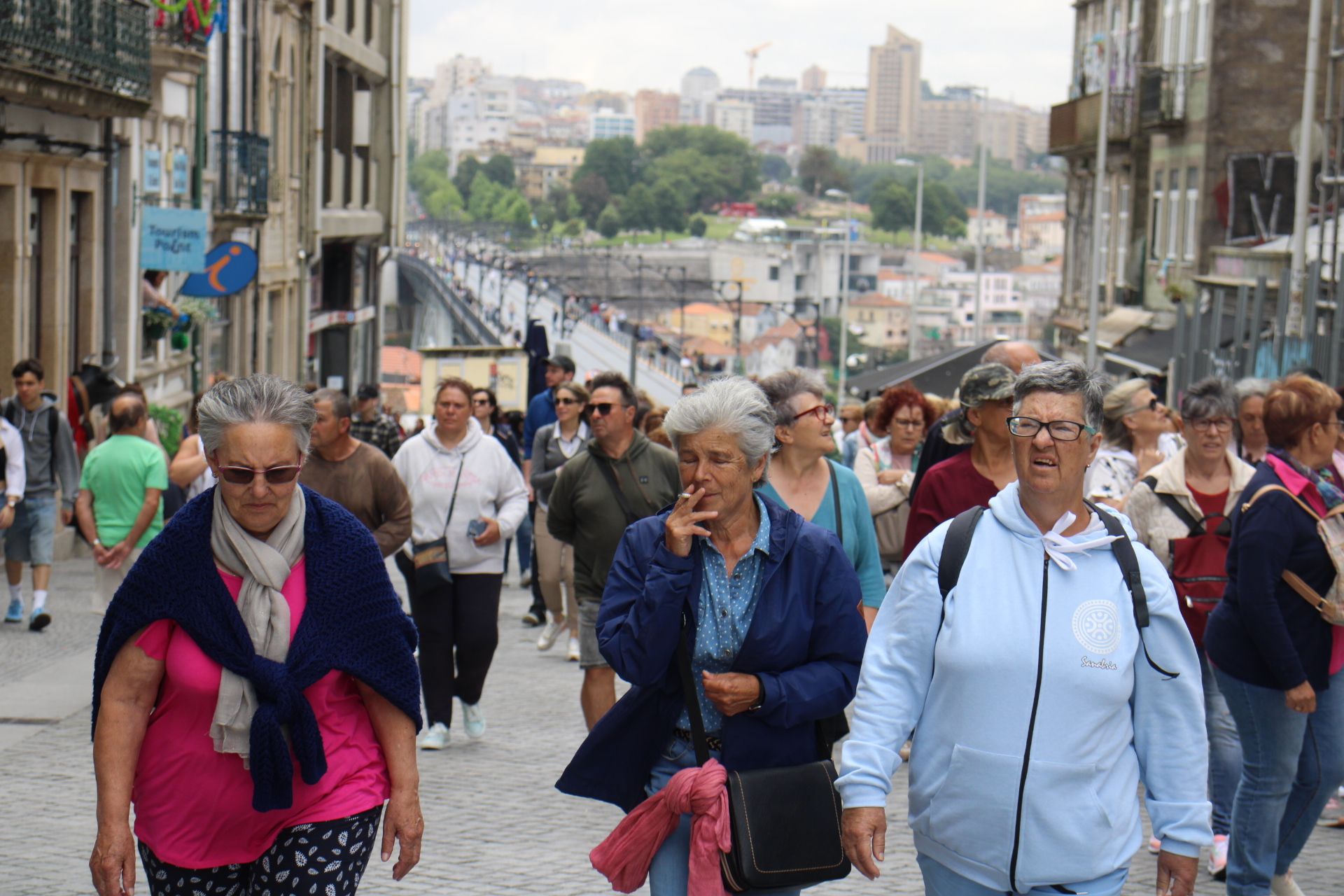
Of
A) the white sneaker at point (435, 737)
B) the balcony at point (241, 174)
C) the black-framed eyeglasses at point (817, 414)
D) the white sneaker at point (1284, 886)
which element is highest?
the balcony at point (241, 174)

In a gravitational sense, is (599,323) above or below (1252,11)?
below

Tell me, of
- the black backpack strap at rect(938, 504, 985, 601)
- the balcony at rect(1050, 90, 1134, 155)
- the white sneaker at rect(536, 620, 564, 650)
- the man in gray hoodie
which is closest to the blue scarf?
the black backpack strap at rect(938, 504, 985, 601)

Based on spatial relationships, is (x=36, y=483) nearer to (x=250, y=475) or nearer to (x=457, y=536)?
(x=457, y=536)

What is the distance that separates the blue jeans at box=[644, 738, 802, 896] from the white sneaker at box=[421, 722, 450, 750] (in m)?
4.15

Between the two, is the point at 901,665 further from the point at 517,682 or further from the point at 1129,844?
the point at 517,682

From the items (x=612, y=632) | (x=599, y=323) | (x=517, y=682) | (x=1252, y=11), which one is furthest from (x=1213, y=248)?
(x=599, y=323)

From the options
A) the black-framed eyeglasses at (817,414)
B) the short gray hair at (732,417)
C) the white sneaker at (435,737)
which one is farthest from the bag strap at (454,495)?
the short gray hair at (732,417)

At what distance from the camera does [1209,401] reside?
676 centimetres

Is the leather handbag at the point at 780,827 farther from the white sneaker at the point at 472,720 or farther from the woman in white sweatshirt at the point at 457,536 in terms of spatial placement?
the white sneaker at the point at 472,720

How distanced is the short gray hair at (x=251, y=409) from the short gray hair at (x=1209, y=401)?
12.6ft

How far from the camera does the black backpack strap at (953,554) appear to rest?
12.4ft

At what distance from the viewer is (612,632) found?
4.21m

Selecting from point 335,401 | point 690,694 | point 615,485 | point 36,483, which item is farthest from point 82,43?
point 690,694

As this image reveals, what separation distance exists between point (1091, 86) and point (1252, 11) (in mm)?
7989
